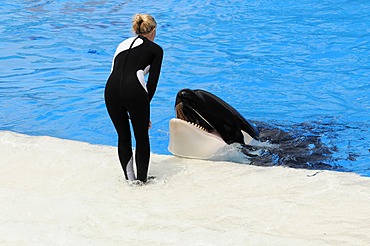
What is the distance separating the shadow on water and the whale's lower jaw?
0.09 m

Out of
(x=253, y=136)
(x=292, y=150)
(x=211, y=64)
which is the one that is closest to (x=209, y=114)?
(x=253, y=136)

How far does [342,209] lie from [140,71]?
1.71 meters

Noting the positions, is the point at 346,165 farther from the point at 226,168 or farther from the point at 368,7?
the point at 368,7

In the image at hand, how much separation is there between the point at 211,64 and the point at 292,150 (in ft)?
14.9

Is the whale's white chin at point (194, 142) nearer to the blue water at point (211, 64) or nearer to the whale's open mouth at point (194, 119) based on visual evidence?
the whale's open mouth at point (194, 119)

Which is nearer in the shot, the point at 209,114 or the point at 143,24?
the point at 143,24

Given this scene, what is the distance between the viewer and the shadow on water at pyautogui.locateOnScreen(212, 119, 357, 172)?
5.74 metres

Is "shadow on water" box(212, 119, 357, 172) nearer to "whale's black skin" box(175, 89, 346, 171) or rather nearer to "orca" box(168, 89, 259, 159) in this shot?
"whale's black skin" box(175, 89, 346, 171)

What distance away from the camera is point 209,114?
5.62 metres

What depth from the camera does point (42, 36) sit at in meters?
12.6

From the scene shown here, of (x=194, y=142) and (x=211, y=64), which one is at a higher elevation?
(x=194, y=142)

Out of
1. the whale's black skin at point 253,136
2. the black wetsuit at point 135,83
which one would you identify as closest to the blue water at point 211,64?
the whale's black skin at point 253,136

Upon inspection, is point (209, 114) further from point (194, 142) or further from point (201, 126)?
point (194, 142)

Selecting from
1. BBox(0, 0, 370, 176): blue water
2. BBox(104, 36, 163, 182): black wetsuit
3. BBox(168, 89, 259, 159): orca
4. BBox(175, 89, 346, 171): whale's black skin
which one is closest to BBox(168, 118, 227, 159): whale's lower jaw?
BBox(168, 89, 259, 159): orca
